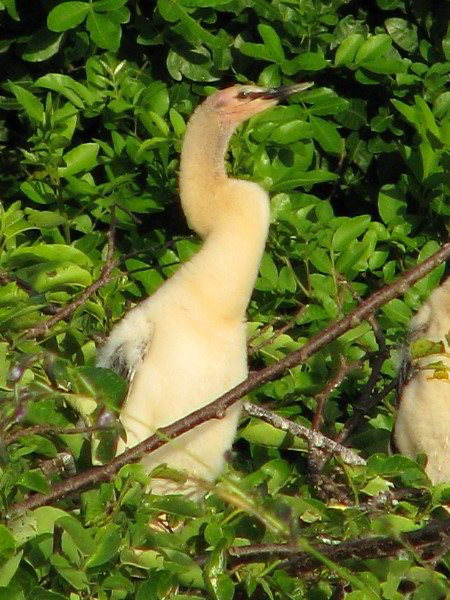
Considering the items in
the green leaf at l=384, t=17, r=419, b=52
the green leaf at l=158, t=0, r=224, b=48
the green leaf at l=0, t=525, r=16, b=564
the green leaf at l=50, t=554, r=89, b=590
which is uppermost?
the green leaf at l=0, t=525, r=16, b=564

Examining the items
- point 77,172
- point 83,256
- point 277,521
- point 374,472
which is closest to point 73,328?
point 83,256

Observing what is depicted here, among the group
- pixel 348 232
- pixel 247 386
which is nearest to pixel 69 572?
pixel 247 386

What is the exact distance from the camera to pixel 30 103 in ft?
13.4

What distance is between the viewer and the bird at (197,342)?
3.31 meters

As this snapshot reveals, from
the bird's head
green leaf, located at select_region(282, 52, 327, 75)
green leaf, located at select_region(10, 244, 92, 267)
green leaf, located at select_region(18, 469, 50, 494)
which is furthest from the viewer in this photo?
green leaf, located at select_region(282, 52, 327, 75)

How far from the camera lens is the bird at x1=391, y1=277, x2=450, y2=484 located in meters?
3.70

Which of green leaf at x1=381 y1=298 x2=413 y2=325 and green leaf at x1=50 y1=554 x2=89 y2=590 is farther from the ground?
green leaf at x1=50 y1=554 x2=89 y2=590

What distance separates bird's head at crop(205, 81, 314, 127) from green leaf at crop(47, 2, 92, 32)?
641 mm

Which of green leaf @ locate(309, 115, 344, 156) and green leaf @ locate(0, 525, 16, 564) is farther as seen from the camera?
Answer: green leaf @ locate(309, 115, 344, 156)

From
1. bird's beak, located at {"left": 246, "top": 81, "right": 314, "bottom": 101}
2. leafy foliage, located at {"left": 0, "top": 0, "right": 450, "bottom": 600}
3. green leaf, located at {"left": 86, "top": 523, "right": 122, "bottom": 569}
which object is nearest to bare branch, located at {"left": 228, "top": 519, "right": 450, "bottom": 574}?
leafy foliage, located at {"left": 0, "top": 0, "right": 450, "bottom": 600}

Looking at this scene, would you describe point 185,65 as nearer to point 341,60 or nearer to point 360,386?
point 341,60

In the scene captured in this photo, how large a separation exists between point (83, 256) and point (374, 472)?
934 mm

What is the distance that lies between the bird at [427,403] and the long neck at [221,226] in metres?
0.55

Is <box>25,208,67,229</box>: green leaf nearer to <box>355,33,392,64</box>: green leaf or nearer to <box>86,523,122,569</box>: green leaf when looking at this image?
<box>355,33,392,64</box>: green leaf
